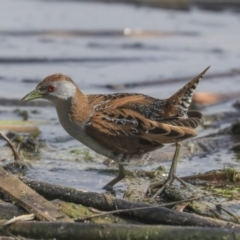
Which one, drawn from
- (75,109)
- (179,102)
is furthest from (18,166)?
(179,102)

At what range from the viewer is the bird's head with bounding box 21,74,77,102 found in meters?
6.70

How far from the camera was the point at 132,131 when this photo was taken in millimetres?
6676

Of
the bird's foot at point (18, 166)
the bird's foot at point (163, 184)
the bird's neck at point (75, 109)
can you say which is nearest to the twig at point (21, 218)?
the bird's foot at point (163, 184)

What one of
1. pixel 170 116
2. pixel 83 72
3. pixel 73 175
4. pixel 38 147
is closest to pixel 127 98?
pixel 170 116

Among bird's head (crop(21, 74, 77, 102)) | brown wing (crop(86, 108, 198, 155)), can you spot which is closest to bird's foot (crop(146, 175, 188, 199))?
brown wing (crop(86, 108, 198, 155))

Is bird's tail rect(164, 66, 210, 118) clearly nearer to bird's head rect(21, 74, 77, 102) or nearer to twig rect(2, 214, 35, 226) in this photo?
bird's head rect(21, 74, 77, 102)

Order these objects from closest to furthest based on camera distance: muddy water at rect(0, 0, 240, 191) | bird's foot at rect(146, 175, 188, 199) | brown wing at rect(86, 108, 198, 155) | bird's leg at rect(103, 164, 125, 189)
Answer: bird's foot at rect(146, 175, 188, 199)
brown wing at rect(86, 108, 198, 155)
bird's leg at rect(103, 164, 125, 189)
muddy water at rect(0, 0, 240, 191)

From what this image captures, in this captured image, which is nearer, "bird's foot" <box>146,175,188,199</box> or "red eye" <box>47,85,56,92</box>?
"bird's foot" <box>146,175,188,199</box>

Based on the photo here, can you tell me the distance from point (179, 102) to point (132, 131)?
0.49 meters

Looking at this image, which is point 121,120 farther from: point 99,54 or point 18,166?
point 99,54

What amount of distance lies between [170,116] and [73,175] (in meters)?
1.05

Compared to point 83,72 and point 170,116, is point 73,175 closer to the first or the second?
point 170,116

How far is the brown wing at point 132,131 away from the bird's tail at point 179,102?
14 cm

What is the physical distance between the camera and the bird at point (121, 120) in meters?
6.64
